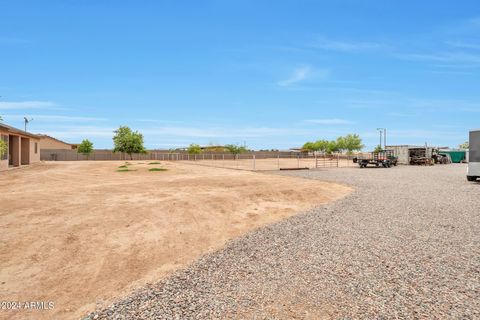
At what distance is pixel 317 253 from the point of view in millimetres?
8516

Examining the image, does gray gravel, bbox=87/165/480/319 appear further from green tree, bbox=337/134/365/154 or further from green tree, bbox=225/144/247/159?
green tree, bbox=337/134/365/154

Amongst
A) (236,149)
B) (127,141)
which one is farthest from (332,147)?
(127,141)

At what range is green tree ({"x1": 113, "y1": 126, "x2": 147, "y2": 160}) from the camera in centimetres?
6969

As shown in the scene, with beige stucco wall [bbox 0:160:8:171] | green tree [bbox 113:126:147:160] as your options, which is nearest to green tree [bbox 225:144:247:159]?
green tree [bbox 113:126:147:160]

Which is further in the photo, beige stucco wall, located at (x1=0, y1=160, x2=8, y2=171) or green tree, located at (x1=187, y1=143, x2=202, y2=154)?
green tree, located at (x1=187, y1=143, x2=202, y2=154)

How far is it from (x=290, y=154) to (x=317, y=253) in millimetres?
105282

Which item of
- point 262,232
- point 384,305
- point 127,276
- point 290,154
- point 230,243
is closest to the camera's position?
point 384,305

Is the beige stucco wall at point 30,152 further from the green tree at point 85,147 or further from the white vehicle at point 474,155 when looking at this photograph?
the white vehicle at point 474,155

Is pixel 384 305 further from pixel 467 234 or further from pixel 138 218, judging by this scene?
pixel 138 218

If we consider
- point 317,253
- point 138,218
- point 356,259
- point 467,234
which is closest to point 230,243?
point 317,253

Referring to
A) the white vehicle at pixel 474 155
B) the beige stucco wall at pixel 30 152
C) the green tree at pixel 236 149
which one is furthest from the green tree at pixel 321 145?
the white vehicle at pixel 474 155

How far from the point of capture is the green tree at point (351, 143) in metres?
131

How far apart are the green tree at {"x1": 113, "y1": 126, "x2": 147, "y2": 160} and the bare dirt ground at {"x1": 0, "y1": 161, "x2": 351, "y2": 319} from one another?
52.6 m

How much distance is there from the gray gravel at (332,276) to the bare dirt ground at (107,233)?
4.43ft
